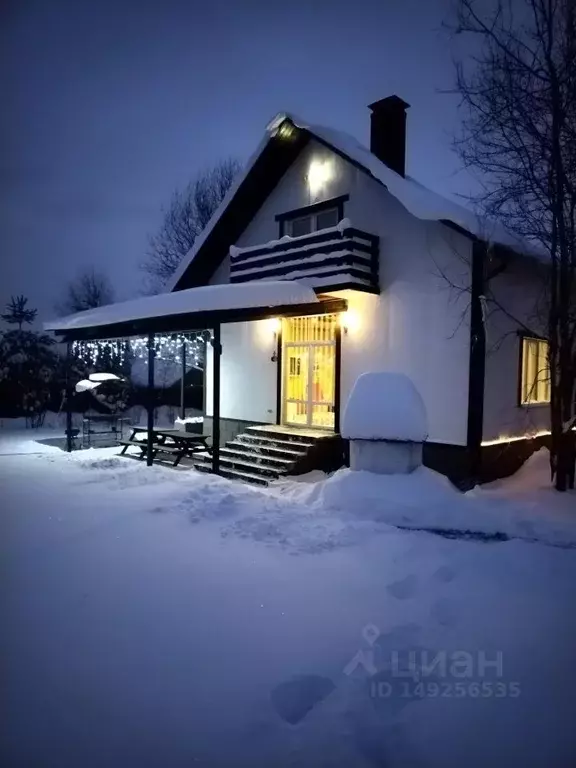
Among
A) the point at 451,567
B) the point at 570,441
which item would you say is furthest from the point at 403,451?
the point at 570,441

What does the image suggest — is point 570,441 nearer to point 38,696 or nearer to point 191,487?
point 191,487

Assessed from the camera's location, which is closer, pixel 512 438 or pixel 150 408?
pixel 512 438

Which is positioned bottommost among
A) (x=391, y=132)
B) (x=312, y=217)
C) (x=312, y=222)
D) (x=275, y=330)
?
(x=275, y=330)

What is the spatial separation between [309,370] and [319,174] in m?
4.63

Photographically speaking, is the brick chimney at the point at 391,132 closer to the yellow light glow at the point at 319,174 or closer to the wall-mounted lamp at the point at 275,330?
the yellow light glow at the point at 319,174

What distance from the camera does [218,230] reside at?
13477mm

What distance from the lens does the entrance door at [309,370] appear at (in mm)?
11391

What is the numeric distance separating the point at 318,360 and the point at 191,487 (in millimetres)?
4563

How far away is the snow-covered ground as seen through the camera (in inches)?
106

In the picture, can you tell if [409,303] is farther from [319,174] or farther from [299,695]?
[299,695]

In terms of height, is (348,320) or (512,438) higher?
(348,320)

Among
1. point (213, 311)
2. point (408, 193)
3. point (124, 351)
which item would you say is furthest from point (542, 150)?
point (124, 351)

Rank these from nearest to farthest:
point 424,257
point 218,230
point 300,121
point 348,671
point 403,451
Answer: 1. point 348,671
2. point 403,451
3. point 424,257
4. point 300,121
5. point 218,230

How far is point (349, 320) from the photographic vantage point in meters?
10.7
